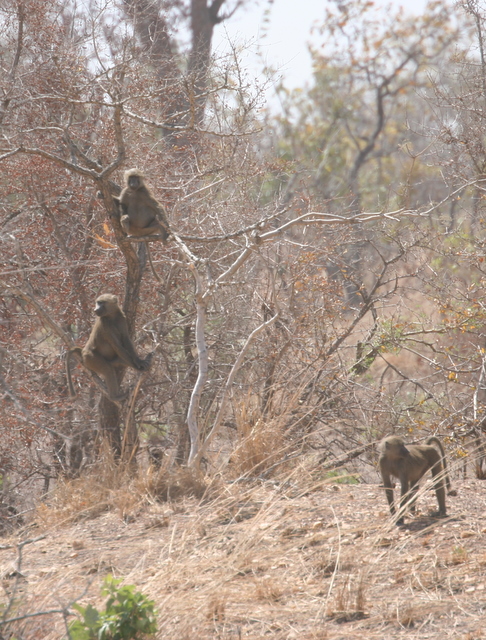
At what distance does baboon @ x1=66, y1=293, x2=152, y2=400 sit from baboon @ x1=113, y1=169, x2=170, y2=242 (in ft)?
1.95

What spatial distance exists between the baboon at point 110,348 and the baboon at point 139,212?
1.95ft

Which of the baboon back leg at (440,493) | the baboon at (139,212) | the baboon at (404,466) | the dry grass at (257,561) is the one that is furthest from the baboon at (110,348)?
the baboon back leg at (440,493)

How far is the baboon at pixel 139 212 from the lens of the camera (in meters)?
5.61

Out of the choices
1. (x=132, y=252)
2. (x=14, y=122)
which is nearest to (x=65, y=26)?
(x=14, y=122)

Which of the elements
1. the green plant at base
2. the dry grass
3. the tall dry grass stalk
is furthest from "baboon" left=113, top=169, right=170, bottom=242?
the green plant at base

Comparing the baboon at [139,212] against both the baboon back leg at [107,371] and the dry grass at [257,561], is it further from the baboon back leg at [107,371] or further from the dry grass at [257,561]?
the dry grass at [257,561]

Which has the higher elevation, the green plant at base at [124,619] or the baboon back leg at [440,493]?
the baboon back leg at [440,493]

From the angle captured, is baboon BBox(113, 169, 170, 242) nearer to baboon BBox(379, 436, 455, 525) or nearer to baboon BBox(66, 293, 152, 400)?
baboon BBox(66, 293, 152, 400)

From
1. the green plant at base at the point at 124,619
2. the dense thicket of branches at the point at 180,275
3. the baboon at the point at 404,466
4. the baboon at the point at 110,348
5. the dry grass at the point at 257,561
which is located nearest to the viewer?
the green plant at base at the point at 124,619

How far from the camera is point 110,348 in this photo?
5566 mm

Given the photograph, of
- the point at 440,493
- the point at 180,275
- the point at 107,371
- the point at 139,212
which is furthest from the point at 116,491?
the point at 180,275

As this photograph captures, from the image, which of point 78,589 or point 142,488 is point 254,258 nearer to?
point 142,488

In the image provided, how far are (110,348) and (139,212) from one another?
3.67ft

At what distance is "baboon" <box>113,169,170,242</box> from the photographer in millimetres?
5613
